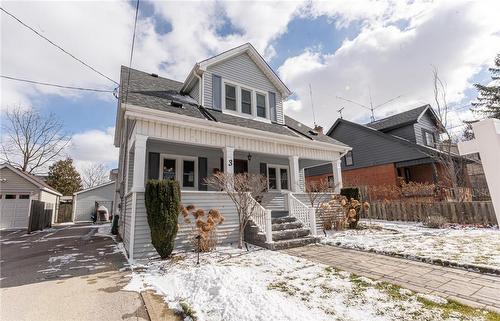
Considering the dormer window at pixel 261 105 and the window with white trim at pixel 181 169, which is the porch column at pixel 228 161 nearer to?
the window with white trim at pixel 181 169

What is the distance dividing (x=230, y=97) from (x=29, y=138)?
27259 millimetres

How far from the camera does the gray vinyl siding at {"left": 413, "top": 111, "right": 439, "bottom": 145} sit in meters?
18.2

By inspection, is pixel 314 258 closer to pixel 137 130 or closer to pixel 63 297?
pixel 63 297

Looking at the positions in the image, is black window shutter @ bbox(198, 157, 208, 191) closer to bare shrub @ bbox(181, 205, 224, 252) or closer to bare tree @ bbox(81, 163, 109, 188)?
bare shrub @ bbox(181, 205, 224, 252)

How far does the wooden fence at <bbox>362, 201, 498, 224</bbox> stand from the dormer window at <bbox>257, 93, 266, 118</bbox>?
26.4 feet

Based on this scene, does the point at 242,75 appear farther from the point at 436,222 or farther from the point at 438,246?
the point at 436,222

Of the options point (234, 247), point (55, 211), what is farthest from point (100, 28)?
point (55, 211)

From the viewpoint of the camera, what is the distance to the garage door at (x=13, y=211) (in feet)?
52.2

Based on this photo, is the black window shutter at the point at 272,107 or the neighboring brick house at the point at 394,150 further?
the neighboring brick house at the point at 394,150

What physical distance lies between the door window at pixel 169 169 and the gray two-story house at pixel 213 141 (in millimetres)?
38

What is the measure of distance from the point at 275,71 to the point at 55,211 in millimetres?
24190

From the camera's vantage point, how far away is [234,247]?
7117 mm

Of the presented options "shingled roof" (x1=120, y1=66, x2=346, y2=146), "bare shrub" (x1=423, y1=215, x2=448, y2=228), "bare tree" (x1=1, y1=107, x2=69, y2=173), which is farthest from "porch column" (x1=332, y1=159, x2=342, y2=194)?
"bare tree" (x1=1, y1=107, x2=69, y2=173)

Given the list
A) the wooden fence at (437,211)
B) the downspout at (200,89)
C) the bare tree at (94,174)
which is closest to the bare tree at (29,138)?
the bare tree at (94,174)
